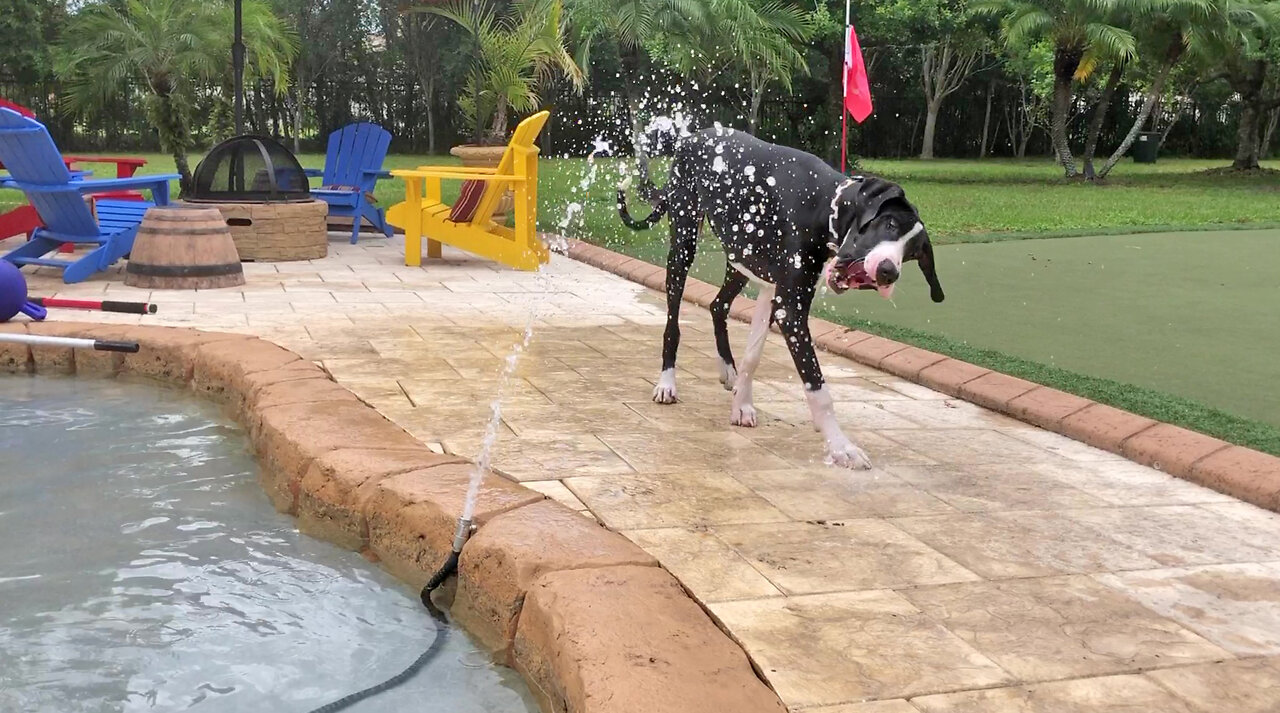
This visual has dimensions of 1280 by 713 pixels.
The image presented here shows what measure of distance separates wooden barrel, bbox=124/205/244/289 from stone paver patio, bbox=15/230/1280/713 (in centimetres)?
100

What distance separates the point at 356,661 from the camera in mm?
2387

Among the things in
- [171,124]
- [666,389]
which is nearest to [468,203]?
[666,389]

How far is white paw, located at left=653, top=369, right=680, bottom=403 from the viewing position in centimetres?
442

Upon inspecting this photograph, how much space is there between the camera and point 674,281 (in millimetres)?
4453

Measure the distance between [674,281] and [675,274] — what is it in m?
0.03

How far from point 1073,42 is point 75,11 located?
21.3 m

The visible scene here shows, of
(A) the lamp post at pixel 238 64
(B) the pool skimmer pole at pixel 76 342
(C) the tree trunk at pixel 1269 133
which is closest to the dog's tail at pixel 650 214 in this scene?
(B) the pool skimmer pole at pixel 76 342

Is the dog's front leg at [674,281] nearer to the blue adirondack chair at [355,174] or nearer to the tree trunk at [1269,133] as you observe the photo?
the blue adirondack chair at [355,174]

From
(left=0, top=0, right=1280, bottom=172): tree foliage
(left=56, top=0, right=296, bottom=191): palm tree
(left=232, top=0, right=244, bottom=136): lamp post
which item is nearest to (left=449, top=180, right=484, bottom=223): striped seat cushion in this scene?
(left=232, top=0, right=244, bottom=136): lamp post

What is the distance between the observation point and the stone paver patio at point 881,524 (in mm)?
2213

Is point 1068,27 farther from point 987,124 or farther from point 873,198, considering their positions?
point 873,198

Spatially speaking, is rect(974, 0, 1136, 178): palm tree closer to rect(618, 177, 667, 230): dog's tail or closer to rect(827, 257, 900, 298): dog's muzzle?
rect(618, 177, 667, 230): dog's tail

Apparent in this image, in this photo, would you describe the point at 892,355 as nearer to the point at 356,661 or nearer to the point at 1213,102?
the point at 356,661

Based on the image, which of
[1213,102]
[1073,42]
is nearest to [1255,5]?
[1073,42]
